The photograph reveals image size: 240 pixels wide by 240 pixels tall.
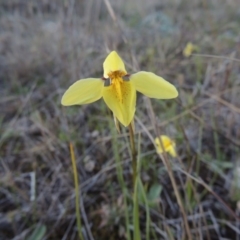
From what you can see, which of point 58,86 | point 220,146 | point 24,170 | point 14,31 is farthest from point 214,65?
point 14,31

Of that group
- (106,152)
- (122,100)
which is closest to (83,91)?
(122,100)

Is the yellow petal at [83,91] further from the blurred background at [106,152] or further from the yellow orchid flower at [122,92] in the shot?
the blurred background at [106,152]

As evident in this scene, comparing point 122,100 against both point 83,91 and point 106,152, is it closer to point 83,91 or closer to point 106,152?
point 83,91

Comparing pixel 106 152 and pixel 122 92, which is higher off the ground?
pixel 122 92

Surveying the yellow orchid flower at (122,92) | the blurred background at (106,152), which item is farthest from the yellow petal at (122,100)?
the blurred background at (106,152)

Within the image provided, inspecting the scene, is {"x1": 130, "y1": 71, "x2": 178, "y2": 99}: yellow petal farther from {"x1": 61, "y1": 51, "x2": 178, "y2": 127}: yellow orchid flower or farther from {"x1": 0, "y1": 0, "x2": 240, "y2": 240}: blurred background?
{"x1": 0, "y1": 0, "x2": 240, "y2": 240}: blurred background

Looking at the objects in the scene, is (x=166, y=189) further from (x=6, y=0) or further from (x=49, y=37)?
(x=6, y=0)

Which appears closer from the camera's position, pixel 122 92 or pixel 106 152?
pixel 122 92
